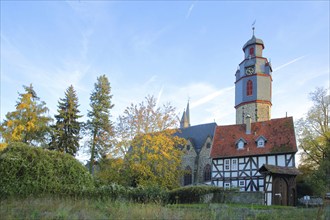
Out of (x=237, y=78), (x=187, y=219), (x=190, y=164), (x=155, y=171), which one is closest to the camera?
(x=187, y=219)

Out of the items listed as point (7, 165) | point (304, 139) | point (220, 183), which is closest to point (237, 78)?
point (304, 139)

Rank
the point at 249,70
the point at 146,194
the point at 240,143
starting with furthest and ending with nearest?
1. the point at 249,70
2. the point at 240,143
3. the point at 146,194

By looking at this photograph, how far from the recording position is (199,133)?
40.0m

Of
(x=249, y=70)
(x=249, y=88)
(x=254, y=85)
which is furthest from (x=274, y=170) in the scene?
(x=249, y=70)

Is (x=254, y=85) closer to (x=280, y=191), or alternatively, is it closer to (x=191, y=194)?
(x=280, y=191)

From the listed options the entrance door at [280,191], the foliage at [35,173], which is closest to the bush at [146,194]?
the foliage at [35,173]

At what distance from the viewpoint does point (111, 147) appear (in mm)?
25109

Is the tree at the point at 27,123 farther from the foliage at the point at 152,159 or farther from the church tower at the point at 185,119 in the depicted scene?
the church tower at the point at 185,119

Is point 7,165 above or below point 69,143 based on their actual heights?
below

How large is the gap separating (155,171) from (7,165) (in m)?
14.4

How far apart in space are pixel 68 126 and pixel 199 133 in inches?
641

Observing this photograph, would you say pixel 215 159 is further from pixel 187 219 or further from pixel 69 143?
pixel 187 219

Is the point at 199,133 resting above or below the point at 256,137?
above

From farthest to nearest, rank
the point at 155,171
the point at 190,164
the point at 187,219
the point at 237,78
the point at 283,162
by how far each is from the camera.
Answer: the point at 237,78, the point at 190,164, the point at 283,162, the point at 155,171, the point at 187,219
